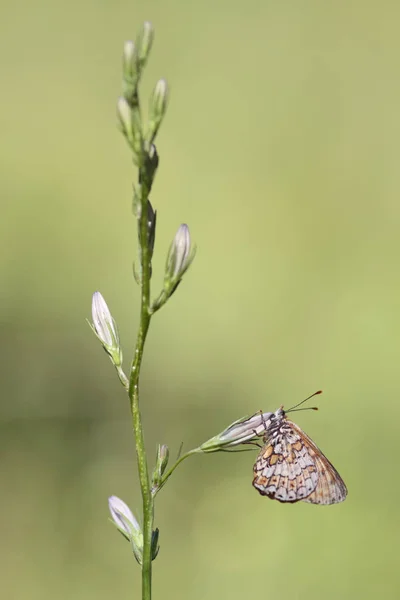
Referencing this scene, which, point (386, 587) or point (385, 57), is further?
point (385, 57)

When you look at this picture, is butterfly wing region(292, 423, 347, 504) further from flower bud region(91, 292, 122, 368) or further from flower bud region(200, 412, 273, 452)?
flower bud region(91, 292, 122, 368)

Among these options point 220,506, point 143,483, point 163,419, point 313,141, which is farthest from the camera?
point 313,141

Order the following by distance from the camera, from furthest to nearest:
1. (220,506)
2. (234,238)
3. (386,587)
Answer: (234,238) < (220,506) < (386,587)

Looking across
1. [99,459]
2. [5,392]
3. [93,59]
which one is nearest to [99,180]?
[93,59]

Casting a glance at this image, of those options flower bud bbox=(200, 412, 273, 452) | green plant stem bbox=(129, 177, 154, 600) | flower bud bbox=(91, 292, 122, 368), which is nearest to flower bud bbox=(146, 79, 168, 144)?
green plant stem bbox=(129, 177, 154, 600)

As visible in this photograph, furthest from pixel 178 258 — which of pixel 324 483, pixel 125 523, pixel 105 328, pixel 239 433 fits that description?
pixel 324 483

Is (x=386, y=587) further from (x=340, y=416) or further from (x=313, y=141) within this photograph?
(x=313, y=141)

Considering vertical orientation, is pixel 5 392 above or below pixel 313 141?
below
